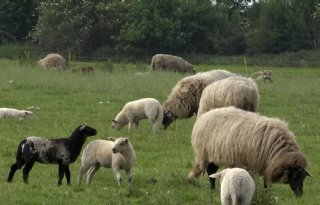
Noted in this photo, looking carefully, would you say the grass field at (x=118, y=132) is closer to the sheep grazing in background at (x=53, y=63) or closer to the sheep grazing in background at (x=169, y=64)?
the sheep grazing in background at (x=53, y=63)

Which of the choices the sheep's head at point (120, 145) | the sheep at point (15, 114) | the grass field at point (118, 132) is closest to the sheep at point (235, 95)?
the grass field at point (118, 132)

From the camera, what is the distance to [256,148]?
1023 centimetres

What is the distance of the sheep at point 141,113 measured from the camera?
17.0 meters

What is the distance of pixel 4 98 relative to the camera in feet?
73.9

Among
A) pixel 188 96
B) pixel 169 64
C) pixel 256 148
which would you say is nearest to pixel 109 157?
pixel 256 148

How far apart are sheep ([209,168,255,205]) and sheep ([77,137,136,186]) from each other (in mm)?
2828

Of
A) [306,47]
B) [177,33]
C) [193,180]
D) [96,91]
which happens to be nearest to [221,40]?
[177,33]

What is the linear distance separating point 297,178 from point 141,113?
25.1ft

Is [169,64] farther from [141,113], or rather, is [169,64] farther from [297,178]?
[297,178]

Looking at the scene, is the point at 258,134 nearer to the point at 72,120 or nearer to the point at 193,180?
the point at 193,180

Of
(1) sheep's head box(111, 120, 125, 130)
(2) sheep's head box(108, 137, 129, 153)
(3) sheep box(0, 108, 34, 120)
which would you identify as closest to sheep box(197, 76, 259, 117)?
(2) sheep's head box(108, 137, 129, 153)

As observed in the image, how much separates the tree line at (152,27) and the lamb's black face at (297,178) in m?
50.4

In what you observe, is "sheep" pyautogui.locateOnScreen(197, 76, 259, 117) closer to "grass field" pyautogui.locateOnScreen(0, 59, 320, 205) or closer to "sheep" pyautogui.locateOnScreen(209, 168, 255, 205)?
"grass field" pyautogui.locateOnScreen(0, 59, 320, 205)

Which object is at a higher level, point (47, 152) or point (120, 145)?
point (120, 145)
